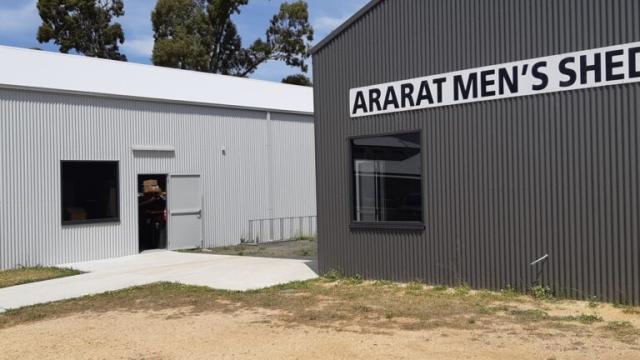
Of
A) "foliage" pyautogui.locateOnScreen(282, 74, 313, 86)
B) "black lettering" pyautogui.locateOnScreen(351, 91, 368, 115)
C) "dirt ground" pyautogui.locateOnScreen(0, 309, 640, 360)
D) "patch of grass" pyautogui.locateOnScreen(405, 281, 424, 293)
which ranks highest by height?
"foliage" pyautogui.locateOnScreen(282, 74, 313, 86)

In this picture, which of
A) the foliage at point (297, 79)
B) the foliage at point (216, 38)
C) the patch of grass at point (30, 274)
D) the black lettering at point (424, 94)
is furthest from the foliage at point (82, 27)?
the black lettering at point (424, 94)

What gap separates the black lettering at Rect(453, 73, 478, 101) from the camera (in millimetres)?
11523

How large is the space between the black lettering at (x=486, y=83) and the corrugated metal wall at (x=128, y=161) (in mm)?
10624

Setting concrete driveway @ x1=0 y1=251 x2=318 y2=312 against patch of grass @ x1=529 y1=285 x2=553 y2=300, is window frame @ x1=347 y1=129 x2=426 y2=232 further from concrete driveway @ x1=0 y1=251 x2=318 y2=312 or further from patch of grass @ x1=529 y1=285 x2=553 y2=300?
patch of grass @ x1=529 y1=285 x2=553 y2=300

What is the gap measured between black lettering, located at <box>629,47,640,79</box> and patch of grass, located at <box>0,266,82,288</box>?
11.7 meters

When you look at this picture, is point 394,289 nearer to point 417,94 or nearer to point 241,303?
point 241,303

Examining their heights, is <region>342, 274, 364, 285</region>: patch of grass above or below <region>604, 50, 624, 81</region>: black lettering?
below

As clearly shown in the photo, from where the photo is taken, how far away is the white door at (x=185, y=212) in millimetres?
20047

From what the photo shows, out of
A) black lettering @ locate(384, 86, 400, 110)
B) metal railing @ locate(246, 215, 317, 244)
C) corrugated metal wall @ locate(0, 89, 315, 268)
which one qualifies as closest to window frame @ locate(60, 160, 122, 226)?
corrugated metal wall @ locate(0, 89, 315, 268)

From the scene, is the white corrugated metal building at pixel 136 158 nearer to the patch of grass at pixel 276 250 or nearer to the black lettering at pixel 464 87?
the patch of grass at pixel 276 250

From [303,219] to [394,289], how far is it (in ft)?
39.6

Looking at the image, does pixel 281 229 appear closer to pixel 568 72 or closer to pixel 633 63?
pixel 568 72

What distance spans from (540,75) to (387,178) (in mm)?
3326

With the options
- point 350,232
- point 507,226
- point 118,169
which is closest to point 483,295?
point 507,226
